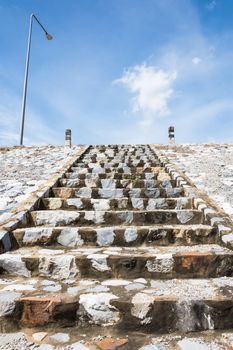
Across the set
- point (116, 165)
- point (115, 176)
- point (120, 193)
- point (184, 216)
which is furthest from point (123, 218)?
point (116, 165)

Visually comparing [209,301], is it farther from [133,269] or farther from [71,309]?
[71,309]

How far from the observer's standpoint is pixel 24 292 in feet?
7.09

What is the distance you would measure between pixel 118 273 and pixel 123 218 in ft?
3.57

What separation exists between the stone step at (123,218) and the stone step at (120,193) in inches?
35.8

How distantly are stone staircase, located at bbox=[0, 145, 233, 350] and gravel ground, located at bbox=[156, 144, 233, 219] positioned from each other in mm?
700

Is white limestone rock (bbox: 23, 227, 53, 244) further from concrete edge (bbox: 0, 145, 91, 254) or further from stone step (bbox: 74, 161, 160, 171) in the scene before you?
stone step (bbox: 74, 161, 160, 171)

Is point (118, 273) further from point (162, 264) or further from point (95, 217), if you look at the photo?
point (95, 217)

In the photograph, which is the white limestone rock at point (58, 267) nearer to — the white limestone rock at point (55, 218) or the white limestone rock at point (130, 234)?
the white limestone rock at point (130, 234)

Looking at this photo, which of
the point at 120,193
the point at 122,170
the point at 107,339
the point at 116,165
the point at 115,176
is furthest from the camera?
the point at 116,165

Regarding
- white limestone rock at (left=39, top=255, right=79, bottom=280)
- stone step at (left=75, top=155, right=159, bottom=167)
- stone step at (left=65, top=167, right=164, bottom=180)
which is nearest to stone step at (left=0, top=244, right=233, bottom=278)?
white limestone rock at (left=39, top=255, right=79, bottom=280)

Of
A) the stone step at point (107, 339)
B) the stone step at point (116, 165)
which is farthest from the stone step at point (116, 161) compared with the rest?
the stone step at point (107, 339)

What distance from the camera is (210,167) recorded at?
6602 millimetres

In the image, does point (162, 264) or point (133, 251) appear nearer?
point (162, 264)

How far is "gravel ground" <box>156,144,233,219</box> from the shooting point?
4.48 metres
